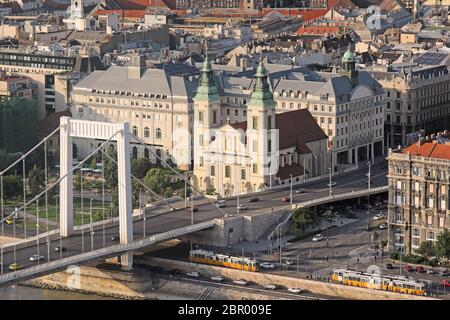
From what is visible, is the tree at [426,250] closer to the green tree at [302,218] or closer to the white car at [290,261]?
the white car at [290,261]

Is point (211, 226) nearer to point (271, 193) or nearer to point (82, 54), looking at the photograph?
point (271, 193)

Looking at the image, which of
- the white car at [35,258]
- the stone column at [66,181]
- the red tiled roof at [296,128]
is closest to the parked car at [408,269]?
the stone column at [66,181]

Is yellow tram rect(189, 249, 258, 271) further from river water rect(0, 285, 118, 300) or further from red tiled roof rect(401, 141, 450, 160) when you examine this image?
red tiled roof rect(401, 141, 450, 160)

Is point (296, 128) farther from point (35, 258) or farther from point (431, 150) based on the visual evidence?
point (35, 258)

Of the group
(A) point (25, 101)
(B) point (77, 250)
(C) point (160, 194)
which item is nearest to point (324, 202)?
(C) point (160, 194)

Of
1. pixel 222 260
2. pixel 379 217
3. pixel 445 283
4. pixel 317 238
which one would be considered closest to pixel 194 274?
pixel 222 260

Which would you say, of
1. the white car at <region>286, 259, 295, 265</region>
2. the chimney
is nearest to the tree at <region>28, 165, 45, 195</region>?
the chimney
